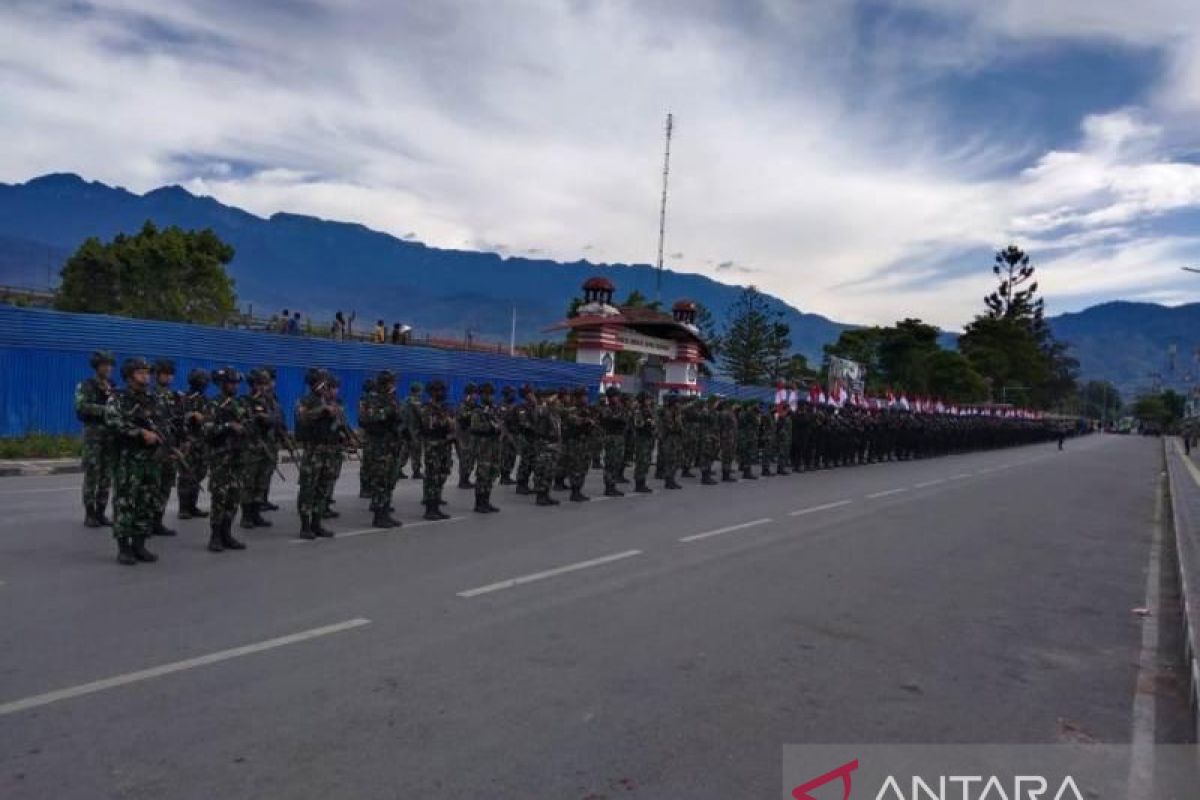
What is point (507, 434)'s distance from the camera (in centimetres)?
1286

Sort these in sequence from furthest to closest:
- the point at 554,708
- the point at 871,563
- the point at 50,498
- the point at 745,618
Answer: the point at 50,498 < the point at 871,563 < the point at 745,618 < the point at 554,708

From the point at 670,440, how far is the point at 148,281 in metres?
22.2

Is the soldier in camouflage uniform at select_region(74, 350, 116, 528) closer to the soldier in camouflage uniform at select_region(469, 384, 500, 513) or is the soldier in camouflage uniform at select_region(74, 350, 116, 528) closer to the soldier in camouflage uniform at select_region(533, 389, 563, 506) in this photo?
the soldier in camouflage uniform at select_region(469, 384, 500, 513)

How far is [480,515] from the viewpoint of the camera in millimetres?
11094

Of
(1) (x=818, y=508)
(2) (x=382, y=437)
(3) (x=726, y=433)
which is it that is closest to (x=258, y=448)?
(2) (x=382, y=437)

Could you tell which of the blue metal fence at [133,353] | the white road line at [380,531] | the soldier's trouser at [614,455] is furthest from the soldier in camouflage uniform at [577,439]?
the blue metal fence at [133,353]

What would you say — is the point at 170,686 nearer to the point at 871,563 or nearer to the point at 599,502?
the point at 871,563

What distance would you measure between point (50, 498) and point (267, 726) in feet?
28.6

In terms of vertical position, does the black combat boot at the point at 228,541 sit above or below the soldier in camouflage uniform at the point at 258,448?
below

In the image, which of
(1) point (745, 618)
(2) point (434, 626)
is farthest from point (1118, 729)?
(2) point (434, 626)

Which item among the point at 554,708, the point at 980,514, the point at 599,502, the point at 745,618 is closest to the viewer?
the point at 554,708

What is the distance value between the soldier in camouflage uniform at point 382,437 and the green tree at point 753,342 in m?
45.2

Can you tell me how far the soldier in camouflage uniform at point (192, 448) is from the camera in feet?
30.7

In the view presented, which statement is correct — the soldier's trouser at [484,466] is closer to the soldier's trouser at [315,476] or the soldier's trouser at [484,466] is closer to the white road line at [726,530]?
the soldier's trouser at [315,476]
